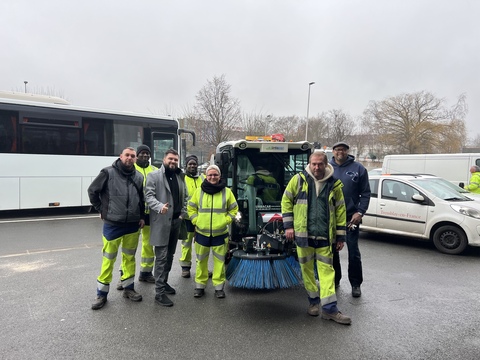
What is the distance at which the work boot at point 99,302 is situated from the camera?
12.9 ft

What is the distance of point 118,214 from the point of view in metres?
4.07

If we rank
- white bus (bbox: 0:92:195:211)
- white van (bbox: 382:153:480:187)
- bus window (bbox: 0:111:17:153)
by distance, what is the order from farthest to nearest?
white van (bbox: 382:153:480:187)
white bus (bbox: 0:92:195:211)
bus window (bbox: 0:111:17:153)

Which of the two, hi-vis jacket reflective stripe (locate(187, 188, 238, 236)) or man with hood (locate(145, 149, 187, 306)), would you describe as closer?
man with hood (locate(145, 149, 187, 306))

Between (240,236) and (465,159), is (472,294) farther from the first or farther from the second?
(465,159)

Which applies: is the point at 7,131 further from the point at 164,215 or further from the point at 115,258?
the point at 164,215

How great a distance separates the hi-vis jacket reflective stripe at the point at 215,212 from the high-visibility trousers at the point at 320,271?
1012 millimetres

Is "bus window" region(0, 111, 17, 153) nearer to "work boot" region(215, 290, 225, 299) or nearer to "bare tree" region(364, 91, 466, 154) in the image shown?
"work boot" region(215, 290, 225, 299)

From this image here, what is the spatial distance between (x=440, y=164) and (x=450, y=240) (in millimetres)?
7632

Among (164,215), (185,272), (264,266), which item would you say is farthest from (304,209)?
(185,272)

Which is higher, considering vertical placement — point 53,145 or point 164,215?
point 53,145

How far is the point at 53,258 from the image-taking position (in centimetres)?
590

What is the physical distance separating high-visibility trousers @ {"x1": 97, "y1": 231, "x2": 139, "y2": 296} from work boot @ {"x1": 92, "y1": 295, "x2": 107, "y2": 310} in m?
0.05

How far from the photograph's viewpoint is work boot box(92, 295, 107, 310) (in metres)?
3.93

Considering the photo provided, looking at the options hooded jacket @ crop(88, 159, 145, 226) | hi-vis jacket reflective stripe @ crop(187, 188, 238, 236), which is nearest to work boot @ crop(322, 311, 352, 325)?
hi-vis jacket reflective stripe @ crop(187, 188, 238, 236)
